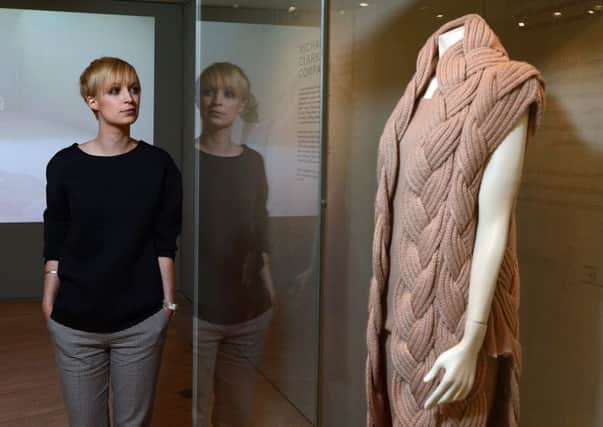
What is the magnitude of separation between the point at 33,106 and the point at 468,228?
16.6ft

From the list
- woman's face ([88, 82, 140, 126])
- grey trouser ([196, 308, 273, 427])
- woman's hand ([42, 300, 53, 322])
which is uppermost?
woman's face ([88, 82, 140, 126])

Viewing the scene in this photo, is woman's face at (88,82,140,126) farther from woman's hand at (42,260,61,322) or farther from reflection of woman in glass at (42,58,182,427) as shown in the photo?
woman's hand at (42,260,61,322)

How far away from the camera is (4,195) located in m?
6.01

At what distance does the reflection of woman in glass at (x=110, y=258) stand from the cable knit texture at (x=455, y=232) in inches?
48.4

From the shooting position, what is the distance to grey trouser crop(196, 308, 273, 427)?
310cm

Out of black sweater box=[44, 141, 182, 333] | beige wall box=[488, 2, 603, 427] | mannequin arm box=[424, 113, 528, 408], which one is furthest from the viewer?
black sweater box=[44, 141, 182, 333]

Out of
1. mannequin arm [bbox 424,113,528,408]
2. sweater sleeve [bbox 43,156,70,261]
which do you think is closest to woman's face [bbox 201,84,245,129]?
sweater sleeve [bbox 43,156,70,261]

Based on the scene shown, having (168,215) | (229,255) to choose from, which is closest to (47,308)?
(168,215)

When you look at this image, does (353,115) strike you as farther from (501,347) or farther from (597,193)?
(501,347)

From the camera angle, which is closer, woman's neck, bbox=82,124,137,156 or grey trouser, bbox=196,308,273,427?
woman's neck, bbox=82,124,137,156

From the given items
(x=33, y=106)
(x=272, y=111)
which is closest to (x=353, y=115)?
(x=272, y=111)

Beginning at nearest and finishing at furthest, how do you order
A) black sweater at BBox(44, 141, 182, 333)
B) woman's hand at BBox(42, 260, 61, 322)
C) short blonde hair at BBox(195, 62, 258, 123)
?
black sweater at BBox(44, 141, 182, 333), woman's hand at BBox(42, 260, 61, 322), short blonde hair at BBox(195, 62, 258, 123)

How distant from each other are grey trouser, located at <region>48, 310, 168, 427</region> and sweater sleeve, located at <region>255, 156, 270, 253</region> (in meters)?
0.48

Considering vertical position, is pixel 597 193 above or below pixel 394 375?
above
